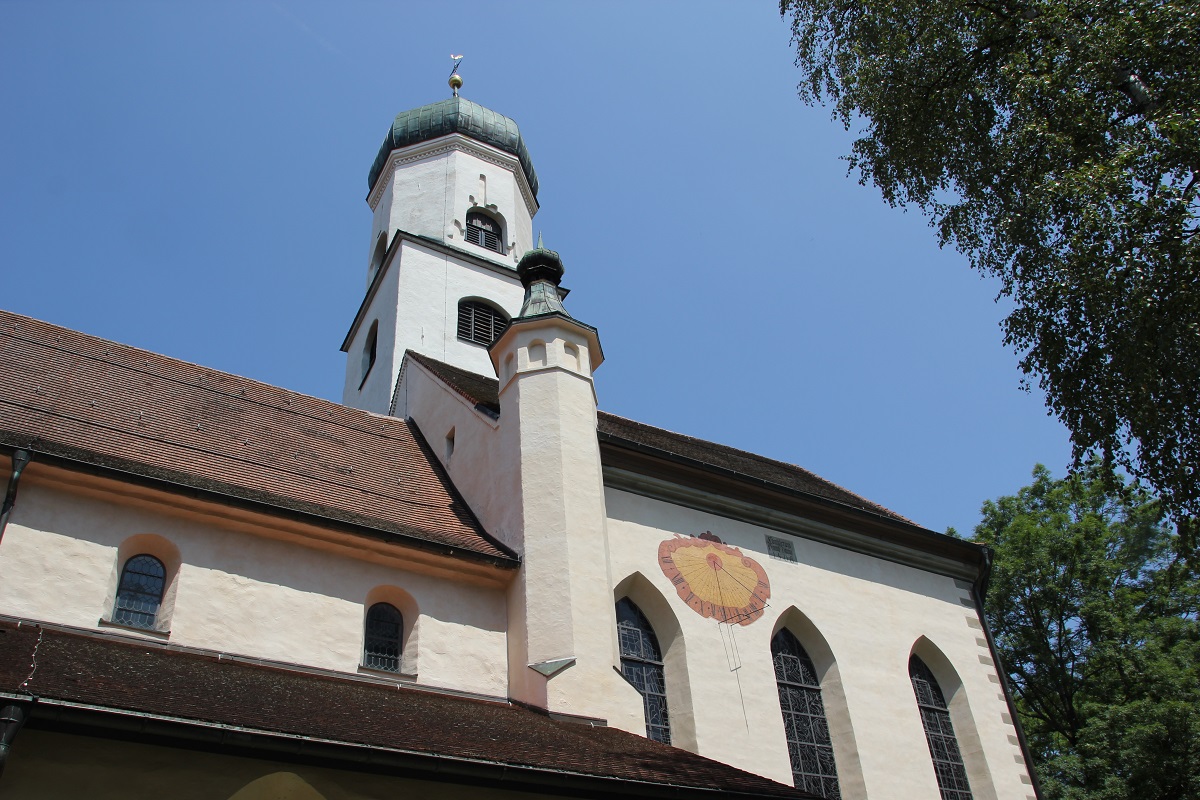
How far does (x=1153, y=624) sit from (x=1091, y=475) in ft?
47.9

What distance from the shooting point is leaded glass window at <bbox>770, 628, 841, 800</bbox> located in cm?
1266

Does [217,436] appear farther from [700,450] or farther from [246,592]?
[700,450]

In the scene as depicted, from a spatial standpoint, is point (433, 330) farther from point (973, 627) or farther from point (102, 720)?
point (102, 720)

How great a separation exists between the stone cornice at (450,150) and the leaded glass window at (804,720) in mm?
14322

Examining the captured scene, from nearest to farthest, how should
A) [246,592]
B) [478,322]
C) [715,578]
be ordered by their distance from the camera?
[246,592] < [715,578] < [478,322]

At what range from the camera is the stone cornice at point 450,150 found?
2417cm

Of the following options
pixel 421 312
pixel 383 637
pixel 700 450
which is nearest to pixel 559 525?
pixel 383 637

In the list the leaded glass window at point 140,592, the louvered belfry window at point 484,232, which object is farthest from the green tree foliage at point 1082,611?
the leaded glass window at point 140,592

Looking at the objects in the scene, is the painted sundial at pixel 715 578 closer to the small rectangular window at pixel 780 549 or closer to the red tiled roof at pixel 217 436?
the small rectangular window at pixel 780 549

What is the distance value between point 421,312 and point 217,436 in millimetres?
8195

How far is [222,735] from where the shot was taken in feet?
21.7

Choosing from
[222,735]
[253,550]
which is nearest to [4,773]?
[222,735]

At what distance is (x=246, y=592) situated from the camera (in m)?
Result: 10.1

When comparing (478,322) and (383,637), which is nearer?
(383,637)
